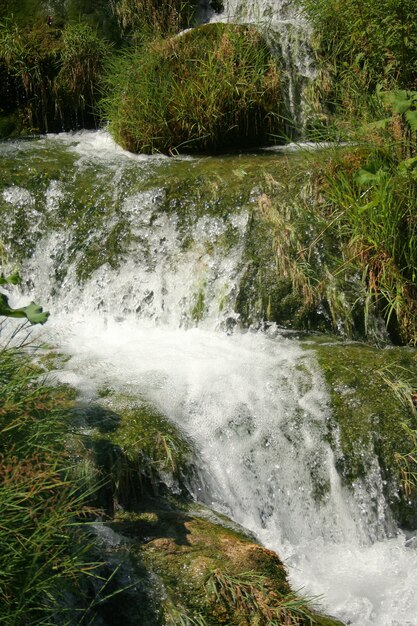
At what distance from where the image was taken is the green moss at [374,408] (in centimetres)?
428

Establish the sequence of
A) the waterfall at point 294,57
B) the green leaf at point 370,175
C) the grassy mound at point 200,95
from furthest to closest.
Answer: the waterfall at point 294,57 < the grassy mound at point 200,95 < the green leaf at point 370,175

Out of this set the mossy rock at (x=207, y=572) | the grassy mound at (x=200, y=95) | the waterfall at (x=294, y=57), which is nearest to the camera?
the mossy rock at (x=207, y=572)

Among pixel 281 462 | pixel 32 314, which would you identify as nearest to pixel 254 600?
pixel 281 462

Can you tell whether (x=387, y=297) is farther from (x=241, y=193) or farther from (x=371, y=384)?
(x=241, y=193)

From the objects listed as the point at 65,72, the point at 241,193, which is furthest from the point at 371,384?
the point at 65,72

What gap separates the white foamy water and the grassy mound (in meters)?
2.56

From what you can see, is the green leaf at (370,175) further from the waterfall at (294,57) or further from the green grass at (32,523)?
the green grass at (32,523)

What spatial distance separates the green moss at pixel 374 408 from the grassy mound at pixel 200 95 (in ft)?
9.07

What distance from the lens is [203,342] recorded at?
5.33 m

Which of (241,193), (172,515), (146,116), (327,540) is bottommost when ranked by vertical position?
(327,540)

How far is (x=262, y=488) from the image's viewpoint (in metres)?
4.21

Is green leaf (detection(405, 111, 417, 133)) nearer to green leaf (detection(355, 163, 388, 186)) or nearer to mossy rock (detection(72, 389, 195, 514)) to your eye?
green leaf (detection(355, 163, 388, 186))

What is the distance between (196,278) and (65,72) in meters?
3.42

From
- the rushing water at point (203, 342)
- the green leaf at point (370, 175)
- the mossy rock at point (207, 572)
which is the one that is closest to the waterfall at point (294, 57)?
the rushing water at point (203, 342)
